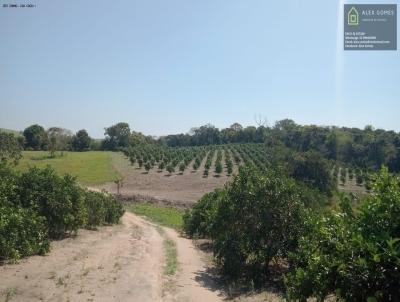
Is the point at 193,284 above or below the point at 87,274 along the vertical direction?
below

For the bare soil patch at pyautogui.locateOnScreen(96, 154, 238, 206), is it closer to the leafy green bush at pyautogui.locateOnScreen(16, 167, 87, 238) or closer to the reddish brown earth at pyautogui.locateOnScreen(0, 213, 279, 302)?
the leafy green bush at pyautogui.locateOnScreen(16, 167, 87, 238)

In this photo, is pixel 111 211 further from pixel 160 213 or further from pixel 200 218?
pixel 160 213

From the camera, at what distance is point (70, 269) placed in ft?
43.7

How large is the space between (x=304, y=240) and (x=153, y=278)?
6.24 m

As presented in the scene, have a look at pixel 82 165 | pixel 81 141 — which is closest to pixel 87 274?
pixel 82 165

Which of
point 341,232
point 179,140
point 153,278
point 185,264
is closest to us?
point 341,232

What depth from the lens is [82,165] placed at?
74.2 m

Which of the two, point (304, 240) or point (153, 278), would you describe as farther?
point (153, 278)

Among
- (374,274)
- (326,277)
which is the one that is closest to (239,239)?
(326,277)

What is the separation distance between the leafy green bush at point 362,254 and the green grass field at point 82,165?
53929 mm

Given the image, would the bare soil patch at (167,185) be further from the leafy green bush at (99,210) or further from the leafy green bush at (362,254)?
the leafy green bush at (362,254)

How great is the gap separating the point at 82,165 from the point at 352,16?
2496 inches

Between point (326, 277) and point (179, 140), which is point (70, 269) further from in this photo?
point (179, 140)

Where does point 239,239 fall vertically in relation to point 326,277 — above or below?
below
